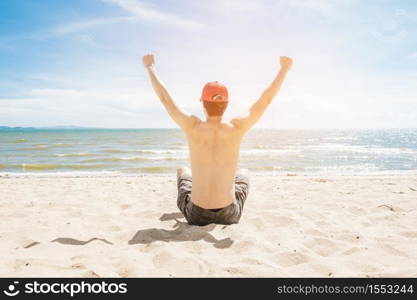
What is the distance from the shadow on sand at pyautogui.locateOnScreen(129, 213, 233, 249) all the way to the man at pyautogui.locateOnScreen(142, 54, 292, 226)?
0.21 meters

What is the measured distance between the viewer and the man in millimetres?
3461

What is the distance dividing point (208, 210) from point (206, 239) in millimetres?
345

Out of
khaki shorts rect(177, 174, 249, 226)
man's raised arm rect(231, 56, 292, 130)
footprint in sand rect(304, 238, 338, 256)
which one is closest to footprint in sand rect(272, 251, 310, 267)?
footprint in sand rect(304, 238, 338, 256)

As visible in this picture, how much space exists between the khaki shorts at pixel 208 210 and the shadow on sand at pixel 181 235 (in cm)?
12

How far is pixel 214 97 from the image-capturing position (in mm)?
3459

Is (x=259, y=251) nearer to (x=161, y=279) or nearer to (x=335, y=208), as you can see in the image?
(x=161, y=279)

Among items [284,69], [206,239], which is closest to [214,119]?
[284,69]

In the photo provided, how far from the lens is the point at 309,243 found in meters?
3.50

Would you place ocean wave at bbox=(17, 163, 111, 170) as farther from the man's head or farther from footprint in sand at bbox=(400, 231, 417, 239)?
footprint in sand at bbox=(400, 231, 417, 239)

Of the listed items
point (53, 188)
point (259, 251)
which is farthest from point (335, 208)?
point (53, 188)

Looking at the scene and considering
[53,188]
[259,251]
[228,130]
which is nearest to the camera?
[259,251]

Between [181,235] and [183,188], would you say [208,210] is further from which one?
[183,188]

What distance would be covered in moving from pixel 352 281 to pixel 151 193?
4.72m

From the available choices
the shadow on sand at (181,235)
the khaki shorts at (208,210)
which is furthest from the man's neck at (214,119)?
the shadow on sand at (181,235)
